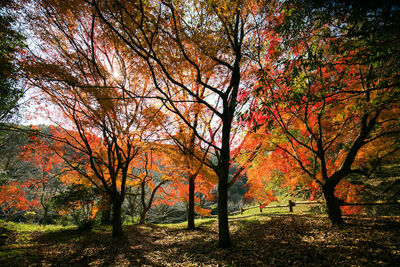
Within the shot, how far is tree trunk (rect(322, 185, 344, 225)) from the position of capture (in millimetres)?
5492

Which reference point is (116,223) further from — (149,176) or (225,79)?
(225,79)

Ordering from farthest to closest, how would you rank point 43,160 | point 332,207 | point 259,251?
point 43,160 → point 332,207 → point 259,251

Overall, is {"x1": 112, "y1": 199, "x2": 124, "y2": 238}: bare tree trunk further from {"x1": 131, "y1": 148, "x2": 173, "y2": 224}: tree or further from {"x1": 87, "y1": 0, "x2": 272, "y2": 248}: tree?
{"x1": 87, "y1": 0, "x2": 272, "y2": 248}: tree

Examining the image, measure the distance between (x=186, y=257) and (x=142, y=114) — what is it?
243 inches

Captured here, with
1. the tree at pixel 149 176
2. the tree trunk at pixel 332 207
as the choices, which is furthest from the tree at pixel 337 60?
the tree at pixel 149 176

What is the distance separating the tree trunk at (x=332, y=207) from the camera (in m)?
5.49

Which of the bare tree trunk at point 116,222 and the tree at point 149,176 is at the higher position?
the tree at point 149,176

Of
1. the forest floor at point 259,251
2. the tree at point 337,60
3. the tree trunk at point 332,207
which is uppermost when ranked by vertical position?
the tree at point 337,60

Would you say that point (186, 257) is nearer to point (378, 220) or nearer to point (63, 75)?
point (378, 220)

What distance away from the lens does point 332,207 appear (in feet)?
18.2

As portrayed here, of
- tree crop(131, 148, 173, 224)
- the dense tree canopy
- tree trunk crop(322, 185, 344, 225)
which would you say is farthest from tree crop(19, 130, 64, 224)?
tree trunk crop(322, 185, 344, 225)

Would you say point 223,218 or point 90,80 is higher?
point 90,80

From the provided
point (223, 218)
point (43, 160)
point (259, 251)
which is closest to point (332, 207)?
point (259, 251)

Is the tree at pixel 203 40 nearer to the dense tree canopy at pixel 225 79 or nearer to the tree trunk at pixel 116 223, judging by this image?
the dense tree canopy at pixel 225 79
